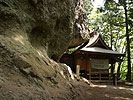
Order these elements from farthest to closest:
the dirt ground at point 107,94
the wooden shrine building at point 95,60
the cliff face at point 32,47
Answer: the wooden shrine building at point 95,60
the dirt ground at point 107,94
the cliff face at point 32,47

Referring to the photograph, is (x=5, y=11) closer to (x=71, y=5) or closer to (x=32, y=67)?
(x=32, y=67)

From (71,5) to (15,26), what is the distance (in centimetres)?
502

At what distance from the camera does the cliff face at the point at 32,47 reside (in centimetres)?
301

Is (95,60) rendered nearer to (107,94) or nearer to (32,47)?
(107,94)

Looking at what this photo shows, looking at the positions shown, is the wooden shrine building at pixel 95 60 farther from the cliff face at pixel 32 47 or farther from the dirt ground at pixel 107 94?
the dirt ground at pixel 107 94

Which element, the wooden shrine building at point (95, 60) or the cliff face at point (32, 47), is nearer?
the cliff face at point (32, 47)

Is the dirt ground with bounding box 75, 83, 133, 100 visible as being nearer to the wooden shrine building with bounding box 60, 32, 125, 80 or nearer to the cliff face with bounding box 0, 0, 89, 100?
the cliff face with bounding box 0, 0, 89, 100

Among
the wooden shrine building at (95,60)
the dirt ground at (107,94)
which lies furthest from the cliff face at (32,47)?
the wooden shrine building at (95,60)

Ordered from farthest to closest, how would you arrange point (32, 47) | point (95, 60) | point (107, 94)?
1. point (95, 60)
2. point (107, 94)
3. point (32, 47)

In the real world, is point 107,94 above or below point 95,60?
below

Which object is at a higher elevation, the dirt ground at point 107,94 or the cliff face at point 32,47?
the cliff face at point 32,47

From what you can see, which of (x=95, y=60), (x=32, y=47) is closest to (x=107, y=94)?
(x=32, y=47)

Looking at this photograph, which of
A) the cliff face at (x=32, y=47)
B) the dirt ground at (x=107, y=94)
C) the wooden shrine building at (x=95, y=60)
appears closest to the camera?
the cliff face at (x=32, y=47)

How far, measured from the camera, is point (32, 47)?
521 centimetres
